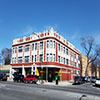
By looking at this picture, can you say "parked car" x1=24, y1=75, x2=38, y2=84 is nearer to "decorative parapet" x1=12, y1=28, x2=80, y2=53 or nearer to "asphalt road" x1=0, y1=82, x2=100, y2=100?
"asphalt road" x1=0, y1=82, x2=100, y2=100

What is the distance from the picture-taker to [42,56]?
114 feet

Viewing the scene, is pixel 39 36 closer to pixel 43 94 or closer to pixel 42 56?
pixel 42 56

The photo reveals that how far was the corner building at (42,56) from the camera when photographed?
1335 inches

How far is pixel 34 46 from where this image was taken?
3731cm

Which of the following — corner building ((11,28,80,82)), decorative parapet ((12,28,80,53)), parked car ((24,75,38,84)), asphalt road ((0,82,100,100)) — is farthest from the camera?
decorative parapet ((12,28,80,53))

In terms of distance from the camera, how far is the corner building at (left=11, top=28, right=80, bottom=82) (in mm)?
33906

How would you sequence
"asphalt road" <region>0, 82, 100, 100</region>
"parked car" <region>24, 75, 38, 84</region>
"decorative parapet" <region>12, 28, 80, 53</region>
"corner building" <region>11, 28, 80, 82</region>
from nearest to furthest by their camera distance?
1. "asphalt road" <region>0, 82, 100, 100</region>
2. "parked car" <region>24, 75, 38, 84</region>
3. "corner building" <region>11, 28, 80, 82</region>
4. "decorative parapet" <region>12, 28, 80, 53</region>

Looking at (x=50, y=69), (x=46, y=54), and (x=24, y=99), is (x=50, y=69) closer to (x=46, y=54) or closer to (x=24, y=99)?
(x=46, y=54)

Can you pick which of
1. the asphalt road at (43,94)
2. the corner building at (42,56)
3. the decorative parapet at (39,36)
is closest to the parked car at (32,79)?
the corner building at (42,56)

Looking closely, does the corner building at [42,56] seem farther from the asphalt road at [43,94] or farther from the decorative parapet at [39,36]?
the asphalt road at [43,94]

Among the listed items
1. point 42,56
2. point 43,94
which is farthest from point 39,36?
point 43,94

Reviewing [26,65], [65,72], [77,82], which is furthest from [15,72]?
[77,82]

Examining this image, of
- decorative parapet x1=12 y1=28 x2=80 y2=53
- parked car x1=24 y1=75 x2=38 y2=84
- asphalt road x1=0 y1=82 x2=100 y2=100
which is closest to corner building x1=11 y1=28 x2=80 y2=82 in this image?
decorative parapet x1=12 y1=28 x2=80 y2=53

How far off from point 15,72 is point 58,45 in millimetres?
16871
